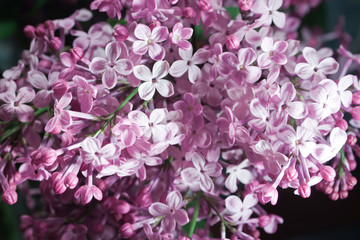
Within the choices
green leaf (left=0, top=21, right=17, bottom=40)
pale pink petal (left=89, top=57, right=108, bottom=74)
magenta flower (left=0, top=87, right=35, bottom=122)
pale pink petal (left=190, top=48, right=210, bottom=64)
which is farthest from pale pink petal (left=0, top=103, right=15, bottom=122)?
green leaf (left=0, top=21, right=17, bottom=40)

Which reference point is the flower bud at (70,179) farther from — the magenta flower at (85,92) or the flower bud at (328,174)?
the flower bud at (328,174)

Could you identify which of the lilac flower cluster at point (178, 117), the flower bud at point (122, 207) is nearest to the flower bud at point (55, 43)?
the lilac flower cluster at point (178, 117)

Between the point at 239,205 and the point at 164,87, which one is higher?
the point at 164,87

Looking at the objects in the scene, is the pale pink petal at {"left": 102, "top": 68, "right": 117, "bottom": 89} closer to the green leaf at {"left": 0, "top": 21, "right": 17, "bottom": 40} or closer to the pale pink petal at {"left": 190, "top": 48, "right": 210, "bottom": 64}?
the pale pink petal at {"left": 190, "top": 48, "right": 210, "bottom": 64}

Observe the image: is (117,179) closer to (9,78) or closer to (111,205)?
(111,205)

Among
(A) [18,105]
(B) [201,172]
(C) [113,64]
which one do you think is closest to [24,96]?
(A) [18,105]

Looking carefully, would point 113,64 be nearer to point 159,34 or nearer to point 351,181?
point 159,34

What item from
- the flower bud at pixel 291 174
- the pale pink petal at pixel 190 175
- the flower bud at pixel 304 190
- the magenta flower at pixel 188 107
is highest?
the magenta flower at pixel 188 107
